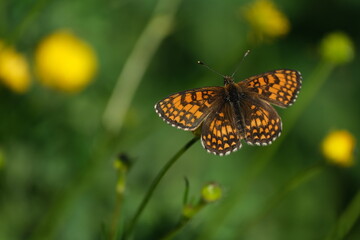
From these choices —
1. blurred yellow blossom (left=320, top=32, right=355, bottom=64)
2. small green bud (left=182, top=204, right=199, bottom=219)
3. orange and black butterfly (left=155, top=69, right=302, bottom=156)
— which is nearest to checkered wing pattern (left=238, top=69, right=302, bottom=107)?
orange and black butterfly (left=155, top=69, right=302, bottom=156)

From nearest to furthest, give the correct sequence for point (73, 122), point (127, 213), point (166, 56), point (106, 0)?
1. point (127, 213)
2. point (73, 122)
3. point (106, 0)
4. point (166, 56)

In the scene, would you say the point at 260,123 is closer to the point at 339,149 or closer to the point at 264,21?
the point at 339,149

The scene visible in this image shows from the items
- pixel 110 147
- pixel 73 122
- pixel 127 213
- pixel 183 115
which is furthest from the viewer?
pixel 73 122

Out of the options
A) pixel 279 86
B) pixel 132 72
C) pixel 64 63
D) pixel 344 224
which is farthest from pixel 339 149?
pixel 64 63

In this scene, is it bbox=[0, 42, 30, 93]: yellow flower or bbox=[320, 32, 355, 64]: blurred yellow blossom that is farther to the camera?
bbox=[320, 32, 355, 64]: blurred yellow blossom

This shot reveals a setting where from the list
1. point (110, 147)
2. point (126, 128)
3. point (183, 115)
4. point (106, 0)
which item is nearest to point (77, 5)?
point (106, 0)

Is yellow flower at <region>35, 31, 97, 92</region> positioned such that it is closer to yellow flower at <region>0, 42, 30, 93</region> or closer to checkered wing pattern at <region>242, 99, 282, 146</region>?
yellow flower at <region>0, 42, 30, 93</region>

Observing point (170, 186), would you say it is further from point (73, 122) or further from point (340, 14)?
point (340, 14)

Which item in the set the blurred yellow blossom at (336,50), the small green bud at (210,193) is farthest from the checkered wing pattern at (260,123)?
the blurred yellow blossom at (336,50)
